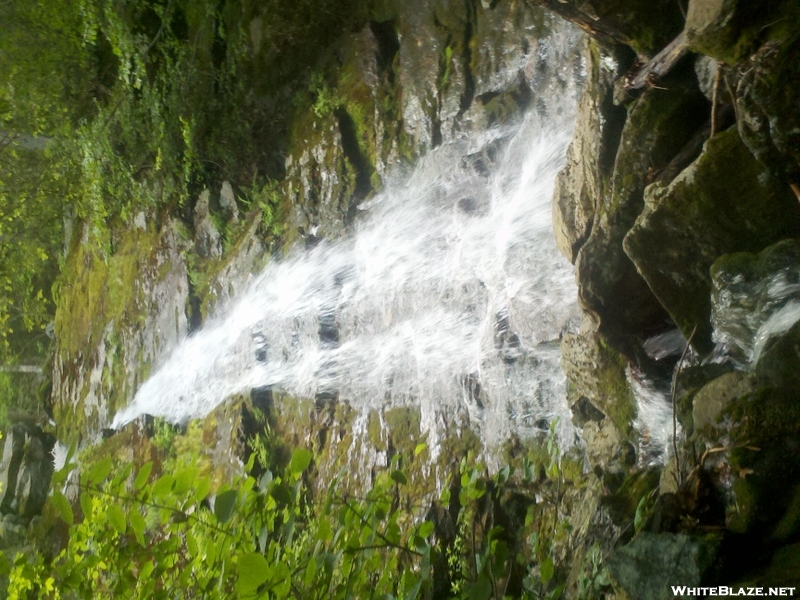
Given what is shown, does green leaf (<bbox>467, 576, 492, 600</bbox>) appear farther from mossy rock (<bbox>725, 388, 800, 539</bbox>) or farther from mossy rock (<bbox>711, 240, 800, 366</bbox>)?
mossy rock (<bbox>711, 240, 800, 366</bbox>)

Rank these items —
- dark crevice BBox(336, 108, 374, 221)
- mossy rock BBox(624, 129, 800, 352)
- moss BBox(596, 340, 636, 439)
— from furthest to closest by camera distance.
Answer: dark crevice BBox(336, 108, 374, 221)
moss BBox(596, 340, 636, 439)
mossy rock BBox(624, 129, 800, 352)

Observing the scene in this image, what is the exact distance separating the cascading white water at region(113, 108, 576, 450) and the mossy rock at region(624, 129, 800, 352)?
814mm

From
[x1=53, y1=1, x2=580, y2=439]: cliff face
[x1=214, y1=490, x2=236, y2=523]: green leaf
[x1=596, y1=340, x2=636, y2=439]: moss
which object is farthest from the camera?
[x1=53, y1=1, x2=580, y2=439]: cliff face

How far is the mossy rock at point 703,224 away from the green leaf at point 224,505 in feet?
6.19

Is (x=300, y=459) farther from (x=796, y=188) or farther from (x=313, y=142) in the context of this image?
(x=313, y=142)

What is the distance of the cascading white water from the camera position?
378 centimetres

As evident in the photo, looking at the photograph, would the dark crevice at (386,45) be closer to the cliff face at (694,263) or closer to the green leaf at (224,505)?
the cliff face at (694,263)

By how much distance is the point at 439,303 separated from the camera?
14.5 feet

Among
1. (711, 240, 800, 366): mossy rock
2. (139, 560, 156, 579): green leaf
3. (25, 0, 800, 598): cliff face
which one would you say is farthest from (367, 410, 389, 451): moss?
(711, 240, 800, 366): mossy rock

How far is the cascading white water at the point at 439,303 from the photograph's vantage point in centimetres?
378

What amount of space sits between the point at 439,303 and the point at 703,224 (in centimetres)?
214

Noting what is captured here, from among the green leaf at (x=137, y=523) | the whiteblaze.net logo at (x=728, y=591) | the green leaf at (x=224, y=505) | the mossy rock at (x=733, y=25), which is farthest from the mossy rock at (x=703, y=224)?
the green leaf at (x=137, y=523)

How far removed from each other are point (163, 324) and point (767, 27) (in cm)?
646

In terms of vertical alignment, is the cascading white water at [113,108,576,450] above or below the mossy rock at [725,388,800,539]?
above
